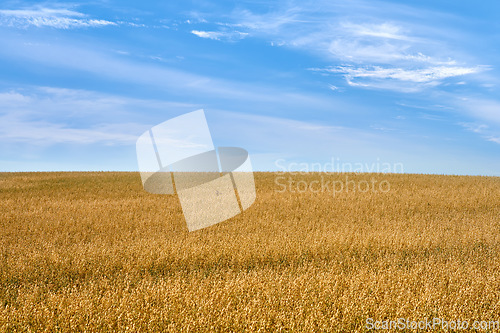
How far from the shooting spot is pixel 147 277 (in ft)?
23.2

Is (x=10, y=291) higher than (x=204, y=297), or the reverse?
(x=204, y=297)

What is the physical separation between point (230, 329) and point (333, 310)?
1.50 meters

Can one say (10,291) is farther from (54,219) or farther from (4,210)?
(4,210)

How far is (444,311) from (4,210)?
1637cm

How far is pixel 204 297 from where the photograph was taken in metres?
5.38

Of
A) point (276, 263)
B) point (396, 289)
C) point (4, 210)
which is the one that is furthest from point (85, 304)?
point (4, 210)

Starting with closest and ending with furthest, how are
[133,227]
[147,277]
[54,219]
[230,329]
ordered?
1. [230,329]
2. [147,277]
3. [133,227]
4. [54,219]

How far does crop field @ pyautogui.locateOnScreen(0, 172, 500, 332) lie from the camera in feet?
16.0

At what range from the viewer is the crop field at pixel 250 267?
4887 millimetres

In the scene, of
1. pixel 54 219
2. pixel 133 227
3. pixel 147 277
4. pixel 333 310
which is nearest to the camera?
pixel 333 310

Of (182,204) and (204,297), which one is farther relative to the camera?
(182,204)

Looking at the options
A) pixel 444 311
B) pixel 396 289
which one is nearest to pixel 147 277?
pixel 396 289

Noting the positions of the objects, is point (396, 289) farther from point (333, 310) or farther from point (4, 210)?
point (4, 210)

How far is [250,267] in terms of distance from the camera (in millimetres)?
7797
